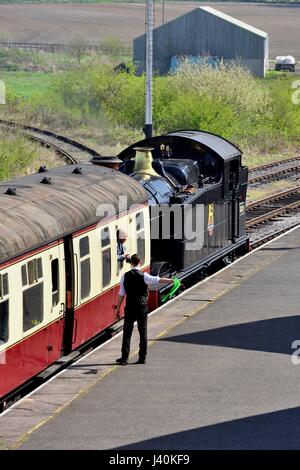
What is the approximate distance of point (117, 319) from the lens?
16.5m

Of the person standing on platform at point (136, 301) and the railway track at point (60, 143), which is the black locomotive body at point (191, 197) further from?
the railway track at point (60, 143)

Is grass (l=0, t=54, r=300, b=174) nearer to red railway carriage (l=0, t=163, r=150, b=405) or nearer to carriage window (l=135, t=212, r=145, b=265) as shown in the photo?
carriage window (l=135, t=212, r=145, b=265)

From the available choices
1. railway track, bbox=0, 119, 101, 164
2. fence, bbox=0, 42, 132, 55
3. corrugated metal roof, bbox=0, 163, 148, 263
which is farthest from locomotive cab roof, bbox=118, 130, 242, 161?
fence, bbox=0, 42, 132, 55

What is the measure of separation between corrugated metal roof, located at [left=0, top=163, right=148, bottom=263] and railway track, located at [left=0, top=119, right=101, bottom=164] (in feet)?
59.7

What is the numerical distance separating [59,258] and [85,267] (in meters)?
0.96

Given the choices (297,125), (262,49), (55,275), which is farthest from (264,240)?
(262,49)

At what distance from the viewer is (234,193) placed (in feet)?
74.1

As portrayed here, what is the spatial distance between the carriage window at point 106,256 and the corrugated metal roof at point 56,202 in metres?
0.32

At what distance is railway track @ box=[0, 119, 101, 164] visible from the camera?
3809 cm

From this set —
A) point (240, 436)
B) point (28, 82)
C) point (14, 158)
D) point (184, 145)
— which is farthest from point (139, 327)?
point (28, 82)

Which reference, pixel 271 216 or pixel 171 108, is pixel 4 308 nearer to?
pixel 271 216

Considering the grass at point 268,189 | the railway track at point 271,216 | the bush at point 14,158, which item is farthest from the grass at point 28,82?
the railway track at point 271,216

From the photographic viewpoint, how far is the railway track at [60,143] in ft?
125
